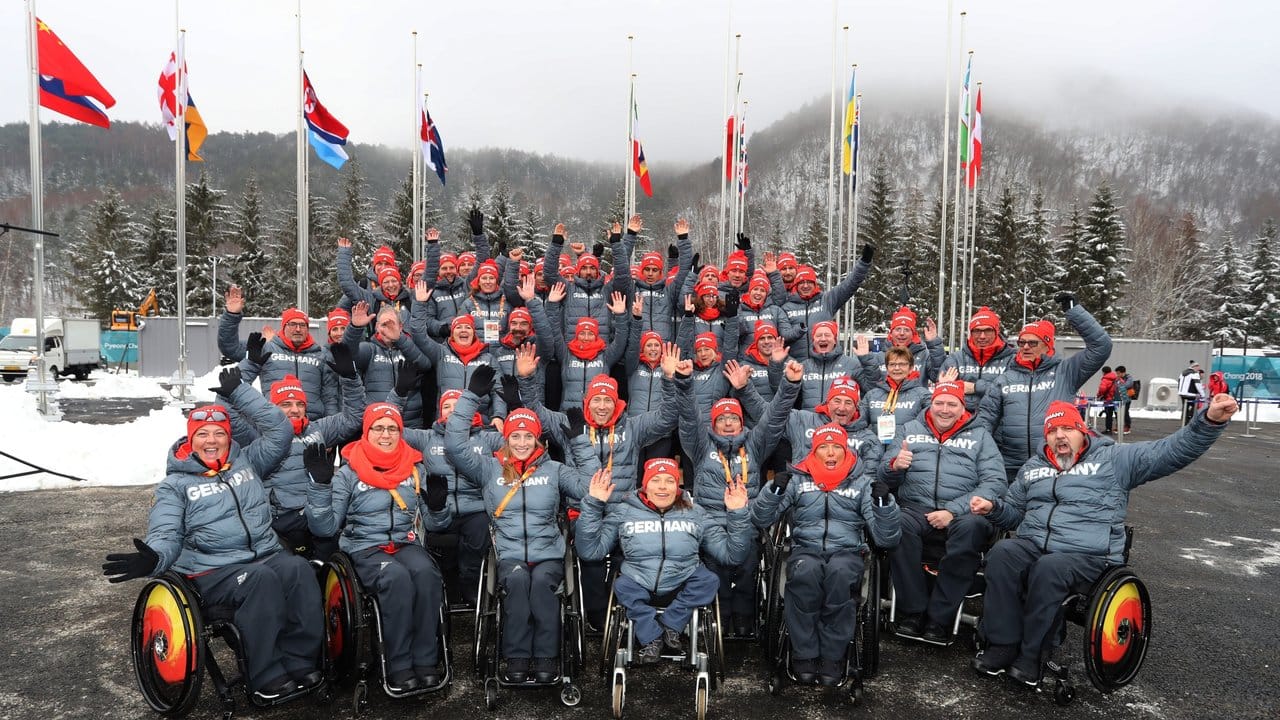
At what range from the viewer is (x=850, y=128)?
615 inches

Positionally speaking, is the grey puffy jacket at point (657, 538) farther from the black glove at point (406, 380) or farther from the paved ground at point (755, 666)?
the black glove at point (406, 380)

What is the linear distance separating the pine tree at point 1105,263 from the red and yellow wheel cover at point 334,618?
37.7m

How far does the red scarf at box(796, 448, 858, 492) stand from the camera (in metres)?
4.16

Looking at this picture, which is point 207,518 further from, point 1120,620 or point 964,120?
point 964,120

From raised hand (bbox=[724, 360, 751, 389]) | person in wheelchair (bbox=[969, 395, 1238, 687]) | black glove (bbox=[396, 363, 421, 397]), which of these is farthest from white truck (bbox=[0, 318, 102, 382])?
person in wheelchair (bbox=[969, 395, 1238, 687])

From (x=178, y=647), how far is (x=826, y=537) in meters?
3.49

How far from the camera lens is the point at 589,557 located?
4102 millimetres

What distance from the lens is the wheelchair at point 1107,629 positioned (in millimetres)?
Answer: 3785

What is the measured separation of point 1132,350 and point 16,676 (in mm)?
29383

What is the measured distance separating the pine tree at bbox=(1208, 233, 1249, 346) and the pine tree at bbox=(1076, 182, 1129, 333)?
873 cm

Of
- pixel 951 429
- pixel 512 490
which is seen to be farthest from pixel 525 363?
pixel 951 429

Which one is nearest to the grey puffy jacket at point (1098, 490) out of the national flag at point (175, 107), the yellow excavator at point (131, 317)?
the national flag at point (175, 107)

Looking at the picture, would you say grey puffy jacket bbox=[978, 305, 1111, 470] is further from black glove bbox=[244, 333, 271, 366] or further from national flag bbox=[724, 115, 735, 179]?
national flag bbox=[724, 115, 735, 179]

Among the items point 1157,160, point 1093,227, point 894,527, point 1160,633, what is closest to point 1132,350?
point 1093,227
